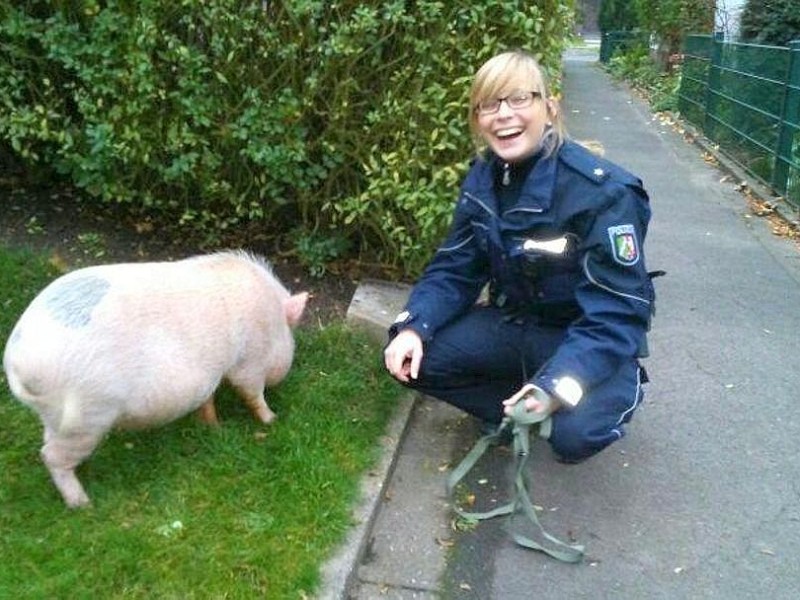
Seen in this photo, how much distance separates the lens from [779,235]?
26.0ft

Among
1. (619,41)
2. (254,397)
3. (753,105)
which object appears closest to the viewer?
(254,397)

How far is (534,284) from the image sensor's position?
363cm

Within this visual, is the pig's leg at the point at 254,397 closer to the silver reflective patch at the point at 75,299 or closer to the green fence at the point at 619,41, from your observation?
the silver reflective patch at the point at 75,299

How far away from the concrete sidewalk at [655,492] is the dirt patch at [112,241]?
27 cm

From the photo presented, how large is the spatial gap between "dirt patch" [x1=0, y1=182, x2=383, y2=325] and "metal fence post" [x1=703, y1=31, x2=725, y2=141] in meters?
8.85

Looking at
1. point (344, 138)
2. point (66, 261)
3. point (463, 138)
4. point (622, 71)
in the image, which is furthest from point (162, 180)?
point (622, 71)

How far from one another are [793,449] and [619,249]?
149 cm

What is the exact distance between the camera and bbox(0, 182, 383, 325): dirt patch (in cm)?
523

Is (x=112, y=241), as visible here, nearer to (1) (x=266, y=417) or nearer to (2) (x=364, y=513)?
(1) (x=266, y=417)

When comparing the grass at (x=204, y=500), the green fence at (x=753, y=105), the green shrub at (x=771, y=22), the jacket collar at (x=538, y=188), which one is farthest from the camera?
the green shrub at (x=771, y=22)

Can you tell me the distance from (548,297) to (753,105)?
306 inches

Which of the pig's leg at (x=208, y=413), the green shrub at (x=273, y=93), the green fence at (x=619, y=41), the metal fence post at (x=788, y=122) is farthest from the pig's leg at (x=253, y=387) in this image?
the green fence at (x=619, y=41)

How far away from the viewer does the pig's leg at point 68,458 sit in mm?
3084

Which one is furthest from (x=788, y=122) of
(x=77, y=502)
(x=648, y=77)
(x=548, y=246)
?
(x=648, y=77)
